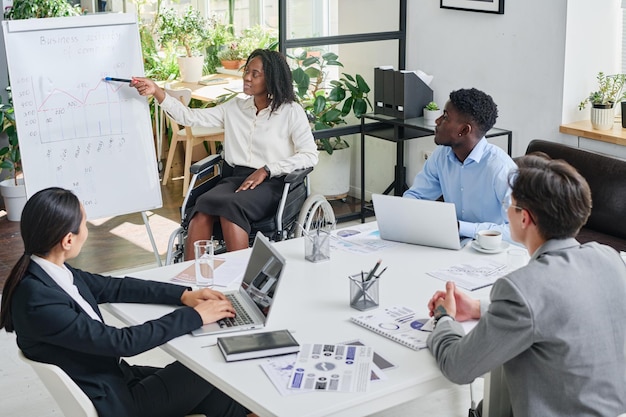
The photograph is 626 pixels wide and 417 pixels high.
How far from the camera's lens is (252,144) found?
4.37 metres

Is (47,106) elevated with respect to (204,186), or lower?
elevated

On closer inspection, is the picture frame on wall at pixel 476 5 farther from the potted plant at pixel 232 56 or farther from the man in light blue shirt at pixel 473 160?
the potted plant at pixel 232 56

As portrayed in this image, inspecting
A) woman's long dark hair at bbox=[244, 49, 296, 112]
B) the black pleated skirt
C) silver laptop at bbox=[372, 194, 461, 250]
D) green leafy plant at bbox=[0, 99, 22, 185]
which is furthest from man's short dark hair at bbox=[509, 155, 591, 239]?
green leafy plant at bbox=[0, 99, 22, 185]

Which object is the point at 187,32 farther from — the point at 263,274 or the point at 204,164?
the point at 263,274

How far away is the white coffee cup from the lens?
9.80 ft

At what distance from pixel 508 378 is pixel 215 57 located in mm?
5719

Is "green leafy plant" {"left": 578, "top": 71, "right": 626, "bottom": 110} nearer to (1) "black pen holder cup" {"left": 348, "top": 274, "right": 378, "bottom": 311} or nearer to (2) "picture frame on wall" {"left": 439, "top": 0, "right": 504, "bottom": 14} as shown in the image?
(2) "picture frame on wall" {"left": 439, "top": 0, "right": 504, "bottom": 14}

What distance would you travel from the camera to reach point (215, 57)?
7.43 meters

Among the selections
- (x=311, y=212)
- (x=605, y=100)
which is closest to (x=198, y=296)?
(x=311, y=212)

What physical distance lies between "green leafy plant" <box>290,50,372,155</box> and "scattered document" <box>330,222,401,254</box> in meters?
2.12

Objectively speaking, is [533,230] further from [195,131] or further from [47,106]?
[195,131]

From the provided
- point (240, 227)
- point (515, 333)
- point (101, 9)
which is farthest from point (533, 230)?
point (101, 9)

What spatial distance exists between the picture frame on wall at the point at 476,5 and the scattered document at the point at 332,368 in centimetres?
320

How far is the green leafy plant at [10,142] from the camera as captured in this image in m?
5.64
